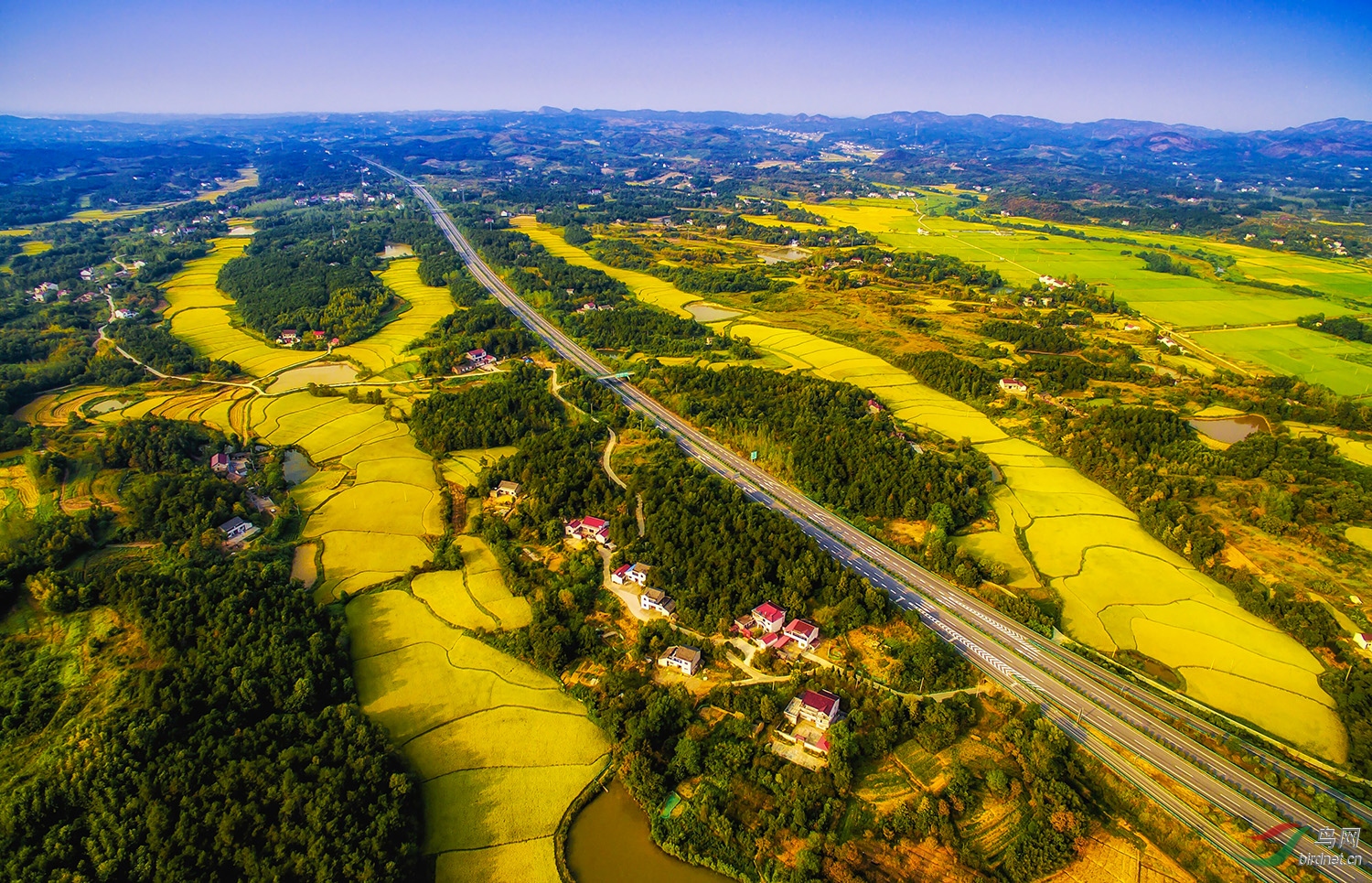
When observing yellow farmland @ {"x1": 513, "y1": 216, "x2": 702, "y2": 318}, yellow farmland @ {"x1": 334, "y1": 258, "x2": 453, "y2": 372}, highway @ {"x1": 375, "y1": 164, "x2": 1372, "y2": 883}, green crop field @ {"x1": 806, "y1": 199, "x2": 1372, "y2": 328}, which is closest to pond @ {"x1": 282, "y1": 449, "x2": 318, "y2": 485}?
yellow farmland @ {"x1": 334, "y1": 258, "x2": 453, "y2": 372}

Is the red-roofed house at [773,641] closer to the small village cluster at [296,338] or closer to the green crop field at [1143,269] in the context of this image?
the small village cluster at [296,338]

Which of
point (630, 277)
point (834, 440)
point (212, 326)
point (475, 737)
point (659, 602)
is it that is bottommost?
point (475, 737)

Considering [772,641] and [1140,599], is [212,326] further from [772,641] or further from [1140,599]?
[1140,599]

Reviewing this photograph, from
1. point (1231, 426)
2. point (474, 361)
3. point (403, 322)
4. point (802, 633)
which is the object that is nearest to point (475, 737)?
point (802, 633)

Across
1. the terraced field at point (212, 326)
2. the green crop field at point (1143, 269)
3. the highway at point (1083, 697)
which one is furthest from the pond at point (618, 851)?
the green crop field at point (1143, 269)

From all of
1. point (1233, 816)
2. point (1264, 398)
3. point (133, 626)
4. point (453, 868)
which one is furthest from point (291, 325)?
point (1264, 398)

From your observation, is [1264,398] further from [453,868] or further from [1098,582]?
[453,868]

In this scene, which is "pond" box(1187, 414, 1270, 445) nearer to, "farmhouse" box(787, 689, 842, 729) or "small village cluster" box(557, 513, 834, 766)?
"small village cluster" box(557, 513, 834, 766)
